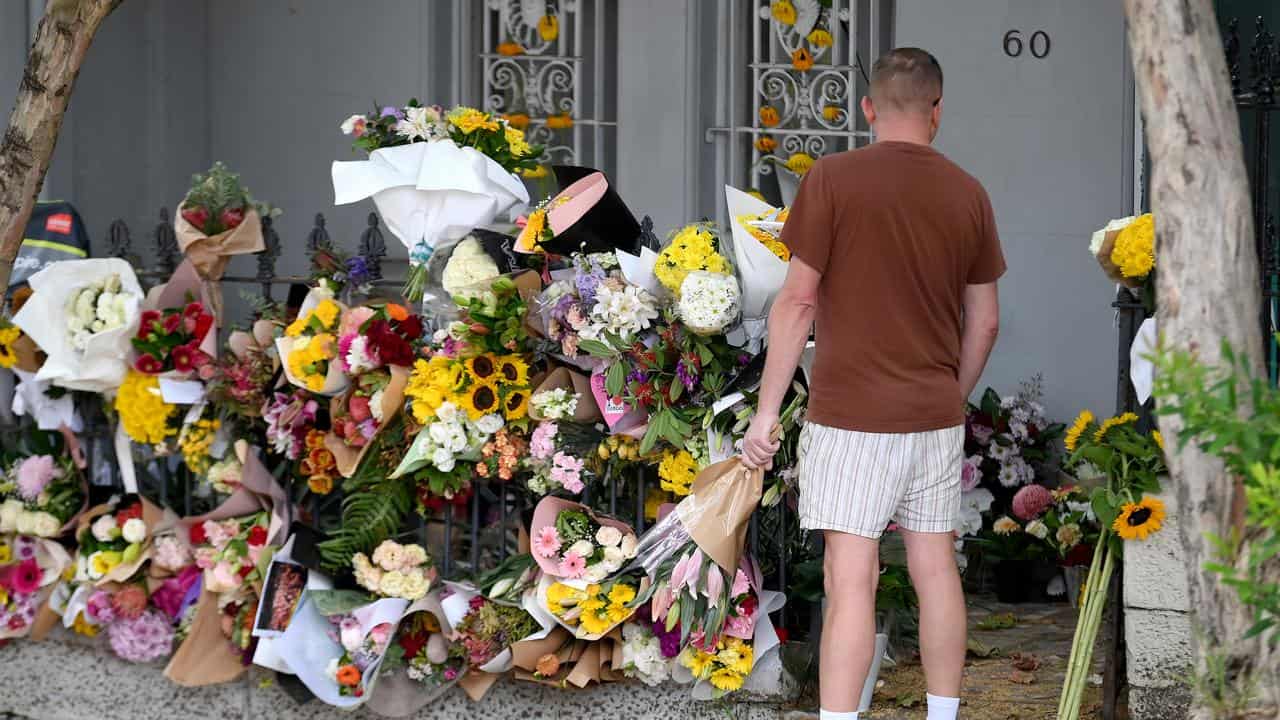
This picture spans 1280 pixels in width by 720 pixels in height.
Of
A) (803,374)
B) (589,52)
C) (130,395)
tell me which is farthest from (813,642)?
(589,52)

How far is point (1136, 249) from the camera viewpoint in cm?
349

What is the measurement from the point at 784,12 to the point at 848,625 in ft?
12.1

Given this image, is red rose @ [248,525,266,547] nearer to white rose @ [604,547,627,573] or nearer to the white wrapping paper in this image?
the white wrapping paper

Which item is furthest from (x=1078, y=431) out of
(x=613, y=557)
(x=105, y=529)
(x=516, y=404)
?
(x=105, y=529)

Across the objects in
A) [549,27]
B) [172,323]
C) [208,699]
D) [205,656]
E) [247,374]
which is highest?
[549,27]

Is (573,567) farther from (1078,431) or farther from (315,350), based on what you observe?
(1078,431)

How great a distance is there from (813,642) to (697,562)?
49cm

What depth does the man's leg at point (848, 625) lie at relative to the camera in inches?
127

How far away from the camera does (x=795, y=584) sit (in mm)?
3943

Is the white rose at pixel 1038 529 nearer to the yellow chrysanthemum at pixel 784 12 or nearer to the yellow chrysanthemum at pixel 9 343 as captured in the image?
the yellow chrysanthemum at pixel 784 12

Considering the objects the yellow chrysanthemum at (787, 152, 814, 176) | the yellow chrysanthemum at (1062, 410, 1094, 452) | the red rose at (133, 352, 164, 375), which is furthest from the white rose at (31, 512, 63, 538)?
the yellow chrysanthemum at (787, 152, 814, 176)

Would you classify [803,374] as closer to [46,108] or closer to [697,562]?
[697,562]

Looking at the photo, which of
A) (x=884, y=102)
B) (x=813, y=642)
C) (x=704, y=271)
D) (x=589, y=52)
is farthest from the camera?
(x=589, y=52)

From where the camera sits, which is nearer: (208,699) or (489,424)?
(489,424)
